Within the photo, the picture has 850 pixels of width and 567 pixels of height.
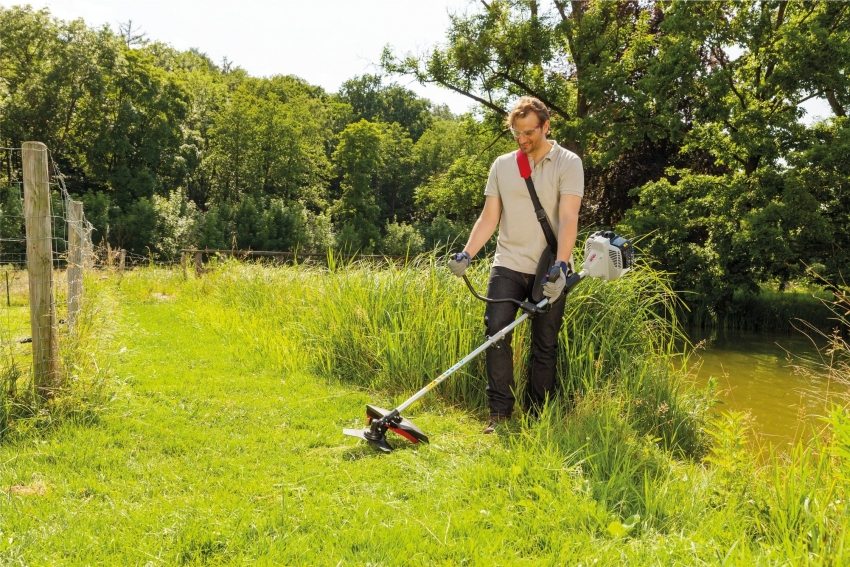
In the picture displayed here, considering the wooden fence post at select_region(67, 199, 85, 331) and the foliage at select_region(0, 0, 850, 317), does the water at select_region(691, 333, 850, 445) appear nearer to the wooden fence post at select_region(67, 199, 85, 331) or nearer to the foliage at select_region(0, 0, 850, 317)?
the foliage at select_region(0, 0, 850, 317)

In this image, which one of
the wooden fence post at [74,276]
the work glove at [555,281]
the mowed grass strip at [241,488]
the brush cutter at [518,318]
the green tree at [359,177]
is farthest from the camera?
the green tree at [359,177]

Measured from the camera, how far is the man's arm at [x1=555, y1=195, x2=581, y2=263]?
4.01 meters

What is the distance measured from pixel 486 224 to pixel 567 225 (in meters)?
0.65

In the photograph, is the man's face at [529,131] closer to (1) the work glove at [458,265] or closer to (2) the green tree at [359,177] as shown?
(1) the work glove at [458,265]

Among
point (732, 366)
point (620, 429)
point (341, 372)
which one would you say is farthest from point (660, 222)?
point (620, 429)

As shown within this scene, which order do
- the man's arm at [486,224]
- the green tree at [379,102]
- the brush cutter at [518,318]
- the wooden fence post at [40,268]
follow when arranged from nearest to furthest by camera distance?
the brush cutter at [518,318], the wooden fence post at [40,268], the man's arm at [486,224], the green tree at [379,102]

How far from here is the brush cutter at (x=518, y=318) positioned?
156 inches

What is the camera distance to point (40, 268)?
4277mm

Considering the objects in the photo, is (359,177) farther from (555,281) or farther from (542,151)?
(555,281)

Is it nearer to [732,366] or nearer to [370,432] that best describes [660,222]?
[732,366]

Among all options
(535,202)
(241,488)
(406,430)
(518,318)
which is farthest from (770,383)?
(241,488)

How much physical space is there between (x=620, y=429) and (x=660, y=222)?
13960 mm

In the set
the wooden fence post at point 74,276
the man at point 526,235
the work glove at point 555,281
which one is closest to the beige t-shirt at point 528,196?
the man at point 526,235

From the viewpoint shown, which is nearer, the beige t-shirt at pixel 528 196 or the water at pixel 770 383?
the beige t-shirt at pixel 528 196
